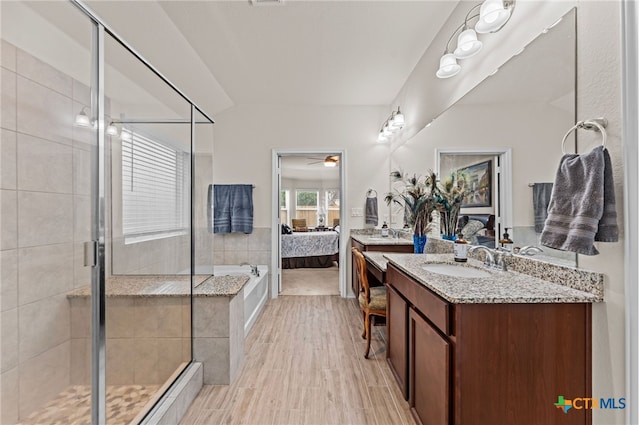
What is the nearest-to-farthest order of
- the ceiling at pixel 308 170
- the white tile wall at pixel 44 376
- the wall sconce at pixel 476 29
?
1. the white tile wall at pixel 44 376
2. the wall sconce at pixel 476 29
3. the ceiling at pixel 308 170

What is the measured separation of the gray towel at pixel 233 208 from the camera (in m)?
3.92

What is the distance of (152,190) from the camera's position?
2.05m

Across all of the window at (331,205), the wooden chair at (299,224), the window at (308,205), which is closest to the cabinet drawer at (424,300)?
the wooden chair at (299,224)

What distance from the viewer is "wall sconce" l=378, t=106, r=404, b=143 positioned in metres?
3.31

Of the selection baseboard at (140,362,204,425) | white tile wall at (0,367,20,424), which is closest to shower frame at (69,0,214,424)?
baseboard at (140,362,204,425)

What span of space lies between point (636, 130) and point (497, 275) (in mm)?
793

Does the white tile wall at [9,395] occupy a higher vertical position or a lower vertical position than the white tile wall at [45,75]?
lower

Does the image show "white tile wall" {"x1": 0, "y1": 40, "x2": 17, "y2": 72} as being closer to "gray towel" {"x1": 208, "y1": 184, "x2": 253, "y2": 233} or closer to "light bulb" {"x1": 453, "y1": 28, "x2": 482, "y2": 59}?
"light bulb" {"x1": 453, "y1": 28, "x2": 482, "y2": 59}

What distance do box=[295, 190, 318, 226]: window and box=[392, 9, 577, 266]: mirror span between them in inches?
287

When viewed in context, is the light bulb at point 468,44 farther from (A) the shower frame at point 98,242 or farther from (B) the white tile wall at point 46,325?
(B) the white tile wall at point 46,325

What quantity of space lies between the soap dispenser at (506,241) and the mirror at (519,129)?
3 cm

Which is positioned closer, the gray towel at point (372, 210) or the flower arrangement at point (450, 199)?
the flower arrangement at point (450, 199)

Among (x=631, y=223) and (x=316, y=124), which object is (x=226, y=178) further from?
(x=631, y=223)

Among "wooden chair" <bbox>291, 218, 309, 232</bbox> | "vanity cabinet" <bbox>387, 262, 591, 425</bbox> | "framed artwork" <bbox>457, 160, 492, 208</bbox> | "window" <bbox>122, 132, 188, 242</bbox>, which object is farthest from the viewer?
"wooden chair" <bbox>291, 218, 309, 232</bbox>
